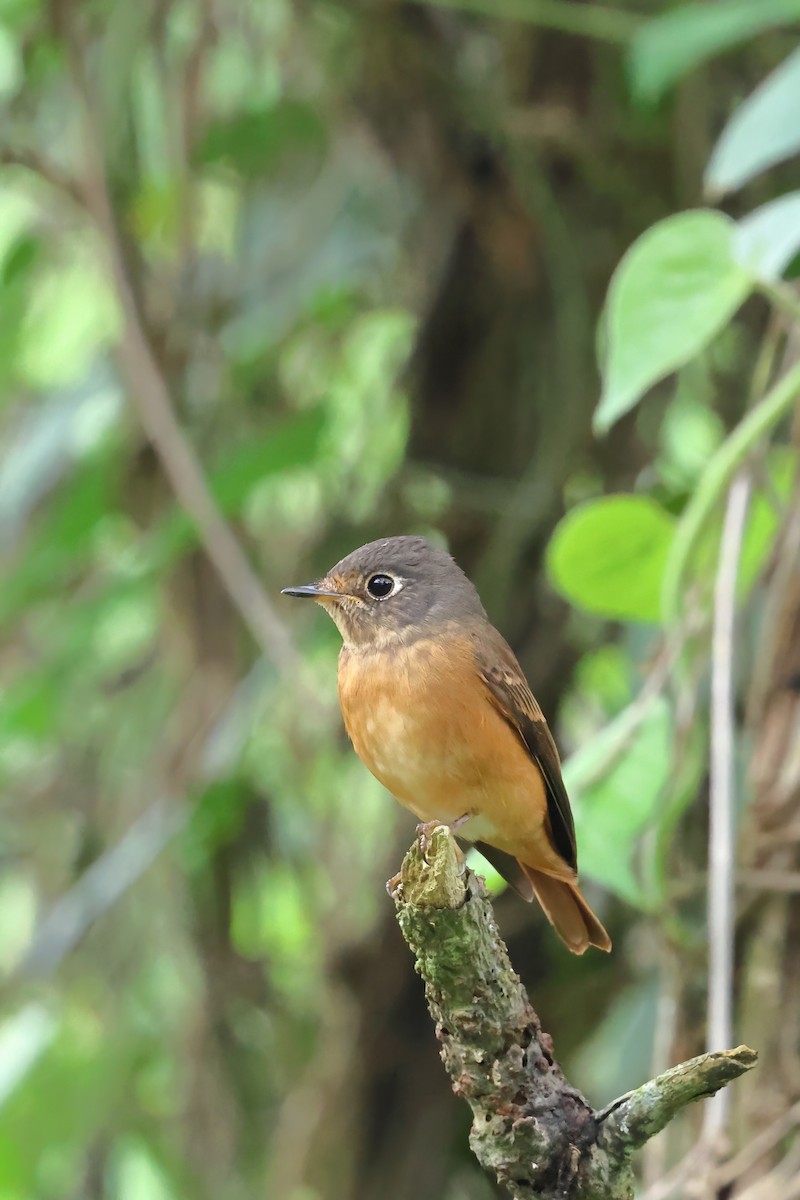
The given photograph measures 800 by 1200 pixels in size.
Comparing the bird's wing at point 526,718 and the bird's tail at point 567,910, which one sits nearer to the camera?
the bird's wing at point 526,718

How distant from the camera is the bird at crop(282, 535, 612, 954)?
2242 millimetres

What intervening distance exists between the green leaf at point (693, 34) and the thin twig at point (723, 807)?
103 cm

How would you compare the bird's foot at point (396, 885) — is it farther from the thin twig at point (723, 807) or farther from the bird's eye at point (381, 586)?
the bird's eye at point (381, 586)

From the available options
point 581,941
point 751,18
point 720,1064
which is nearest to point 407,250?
point 751,18

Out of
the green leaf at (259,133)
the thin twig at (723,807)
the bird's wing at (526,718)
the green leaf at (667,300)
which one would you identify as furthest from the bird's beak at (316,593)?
the green leaf at (259,133)

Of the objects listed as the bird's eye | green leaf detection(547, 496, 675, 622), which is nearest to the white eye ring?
the bird's eye

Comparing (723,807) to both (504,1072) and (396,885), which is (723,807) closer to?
(396,885)

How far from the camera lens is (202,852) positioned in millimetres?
3924

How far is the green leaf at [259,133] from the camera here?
3.87m

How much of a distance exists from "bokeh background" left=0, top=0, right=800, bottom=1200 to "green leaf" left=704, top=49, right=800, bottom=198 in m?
0.69

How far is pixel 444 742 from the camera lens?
2.23m

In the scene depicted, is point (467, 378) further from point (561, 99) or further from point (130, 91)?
point (130, 91)

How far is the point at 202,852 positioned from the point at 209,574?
78 centimetres

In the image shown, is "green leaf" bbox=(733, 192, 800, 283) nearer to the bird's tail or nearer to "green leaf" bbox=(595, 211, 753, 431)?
"green leaf" bbox=(595, 211, 753, 431)
